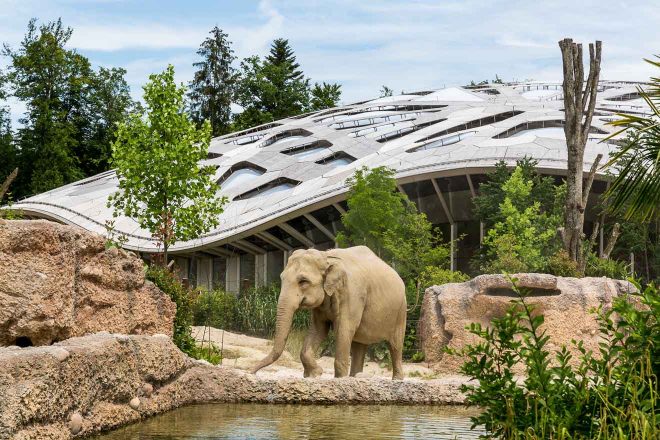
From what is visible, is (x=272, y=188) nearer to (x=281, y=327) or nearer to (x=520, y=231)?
(x=520, y=231)

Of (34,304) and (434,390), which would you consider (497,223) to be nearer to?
(434,390)

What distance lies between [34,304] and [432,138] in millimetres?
29909

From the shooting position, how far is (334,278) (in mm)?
13031

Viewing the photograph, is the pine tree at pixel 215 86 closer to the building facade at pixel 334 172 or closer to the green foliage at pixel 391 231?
the building facade at pixel 334 172

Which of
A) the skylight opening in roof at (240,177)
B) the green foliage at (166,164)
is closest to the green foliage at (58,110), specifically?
the skylight opening in roof at (240,177)

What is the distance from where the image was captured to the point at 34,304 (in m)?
8.73

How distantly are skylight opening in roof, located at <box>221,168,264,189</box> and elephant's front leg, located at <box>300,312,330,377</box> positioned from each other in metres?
26.1

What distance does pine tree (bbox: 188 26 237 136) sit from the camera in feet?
222

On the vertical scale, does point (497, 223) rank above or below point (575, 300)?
above

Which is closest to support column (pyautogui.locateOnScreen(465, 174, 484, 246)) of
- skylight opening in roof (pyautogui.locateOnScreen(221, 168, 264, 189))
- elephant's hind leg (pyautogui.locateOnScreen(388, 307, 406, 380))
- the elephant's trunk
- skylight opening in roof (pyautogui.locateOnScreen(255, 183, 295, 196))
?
skylight opening in roof (pyautogui.locateOnScreen(255, 183, 295, 196))

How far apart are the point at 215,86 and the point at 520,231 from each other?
41672 mm

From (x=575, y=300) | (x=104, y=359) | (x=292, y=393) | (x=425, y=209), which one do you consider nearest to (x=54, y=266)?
(x=104, y=359)

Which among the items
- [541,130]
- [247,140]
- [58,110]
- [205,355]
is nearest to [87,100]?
[58,110]

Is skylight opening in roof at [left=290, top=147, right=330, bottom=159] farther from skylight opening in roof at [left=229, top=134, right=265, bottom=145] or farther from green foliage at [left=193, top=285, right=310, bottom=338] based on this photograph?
green foliage at [left=193, top=285, right=310, bottom=338]
